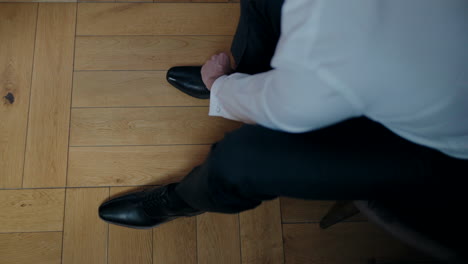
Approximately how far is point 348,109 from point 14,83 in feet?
3.43

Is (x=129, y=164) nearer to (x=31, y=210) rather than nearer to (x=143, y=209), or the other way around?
(x=143, y=209)

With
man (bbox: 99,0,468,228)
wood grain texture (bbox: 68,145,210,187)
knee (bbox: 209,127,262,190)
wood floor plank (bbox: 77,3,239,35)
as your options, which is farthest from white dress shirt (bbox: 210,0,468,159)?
wood floor plank (bbox: 77,3,239,35)

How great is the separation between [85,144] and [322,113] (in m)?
0.79

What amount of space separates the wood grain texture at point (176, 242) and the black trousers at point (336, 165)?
0.41 meters

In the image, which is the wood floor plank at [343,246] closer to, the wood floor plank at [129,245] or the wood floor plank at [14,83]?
the wood floor plank at [129,245]

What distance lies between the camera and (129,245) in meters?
0.92

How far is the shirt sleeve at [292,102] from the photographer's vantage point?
1.43ft

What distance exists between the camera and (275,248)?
943 millimetres

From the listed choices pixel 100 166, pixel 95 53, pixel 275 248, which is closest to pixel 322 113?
pixel 275 248

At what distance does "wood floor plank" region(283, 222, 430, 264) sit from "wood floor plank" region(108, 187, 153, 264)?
1.36ft

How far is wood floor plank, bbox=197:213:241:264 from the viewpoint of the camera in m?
0.93

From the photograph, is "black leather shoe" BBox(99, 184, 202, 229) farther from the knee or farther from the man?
the knee

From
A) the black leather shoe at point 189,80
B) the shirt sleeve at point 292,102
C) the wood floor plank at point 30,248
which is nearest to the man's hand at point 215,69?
the black leather shoe at point 189,80

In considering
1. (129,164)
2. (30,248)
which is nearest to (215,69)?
(129,164)
